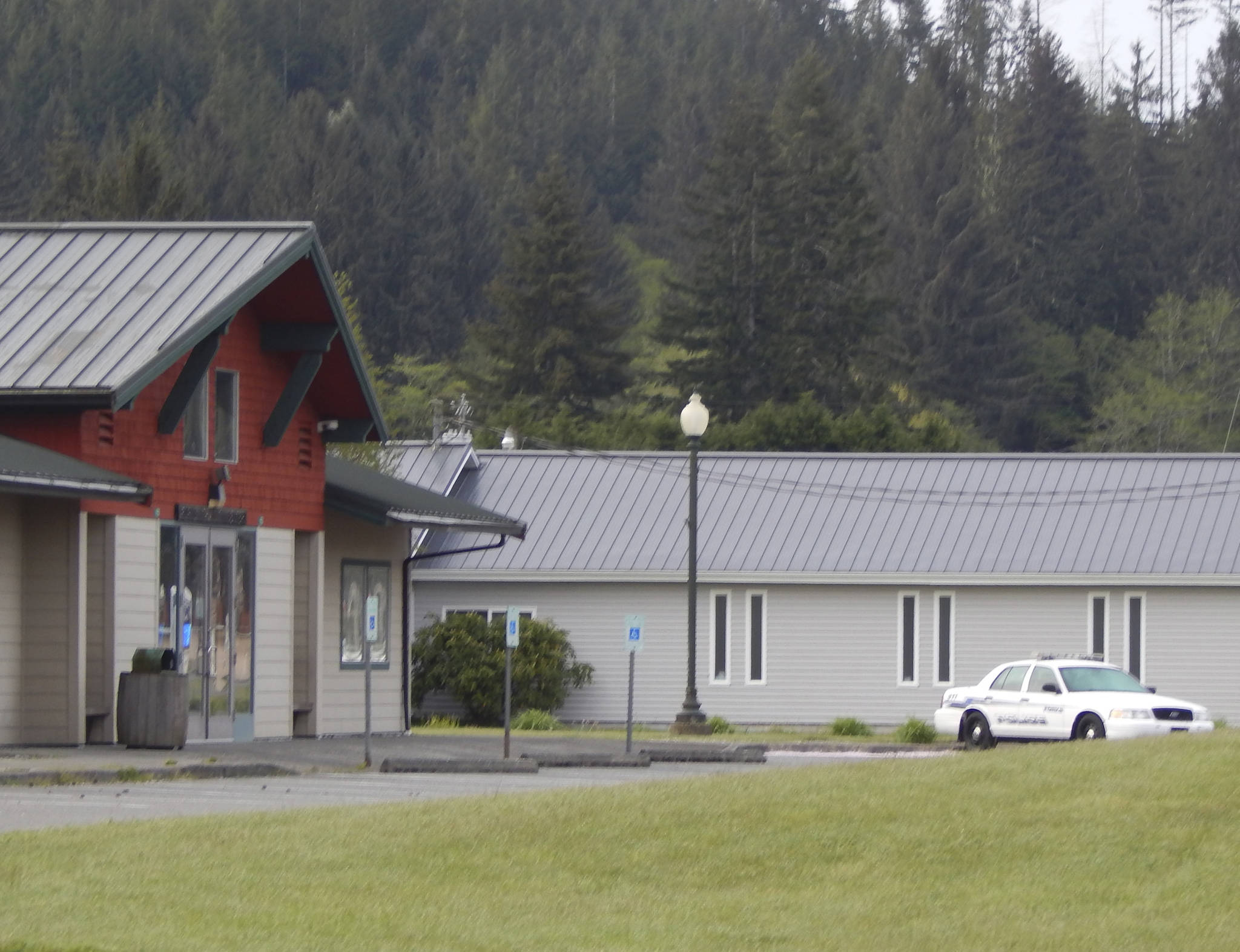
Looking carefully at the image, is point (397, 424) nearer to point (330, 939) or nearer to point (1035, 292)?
point (1035, 292)

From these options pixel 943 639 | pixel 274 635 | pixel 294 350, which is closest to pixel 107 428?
pixel 294 350

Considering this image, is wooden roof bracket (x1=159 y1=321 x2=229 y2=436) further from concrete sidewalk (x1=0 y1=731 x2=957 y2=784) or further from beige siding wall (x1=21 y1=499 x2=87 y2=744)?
concrete sidewalk (x1=0 y1=731 x2=957 y2=784)

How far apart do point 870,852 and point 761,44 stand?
119488 millimetres

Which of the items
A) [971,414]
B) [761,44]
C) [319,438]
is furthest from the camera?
[761,44]

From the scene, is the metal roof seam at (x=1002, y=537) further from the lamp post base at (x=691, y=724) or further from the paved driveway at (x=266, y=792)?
the paved driveway at (x=266, y=792)

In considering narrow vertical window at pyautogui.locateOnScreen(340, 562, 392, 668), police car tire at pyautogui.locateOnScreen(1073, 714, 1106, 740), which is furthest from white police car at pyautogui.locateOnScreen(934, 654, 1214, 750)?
narrow vertical window at pyautogui.locateOnScreen(340, 562, 392, 668)

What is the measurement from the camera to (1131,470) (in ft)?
134

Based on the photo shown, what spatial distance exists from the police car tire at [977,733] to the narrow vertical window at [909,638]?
30.5 feet

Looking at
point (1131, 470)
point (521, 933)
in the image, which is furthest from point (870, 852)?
point (1131, 470)

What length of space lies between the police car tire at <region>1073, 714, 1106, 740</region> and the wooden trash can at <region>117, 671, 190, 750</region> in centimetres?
1065

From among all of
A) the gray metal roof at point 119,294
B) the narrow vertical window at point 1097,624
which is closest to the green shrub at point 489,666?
the narrow vertical window at point 1097,624

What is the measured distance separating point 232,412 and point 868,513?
17341 millimetres

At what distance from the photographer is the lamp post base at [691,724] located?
1248 inches

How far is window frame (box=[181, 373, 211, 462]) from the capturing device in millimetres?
24406
